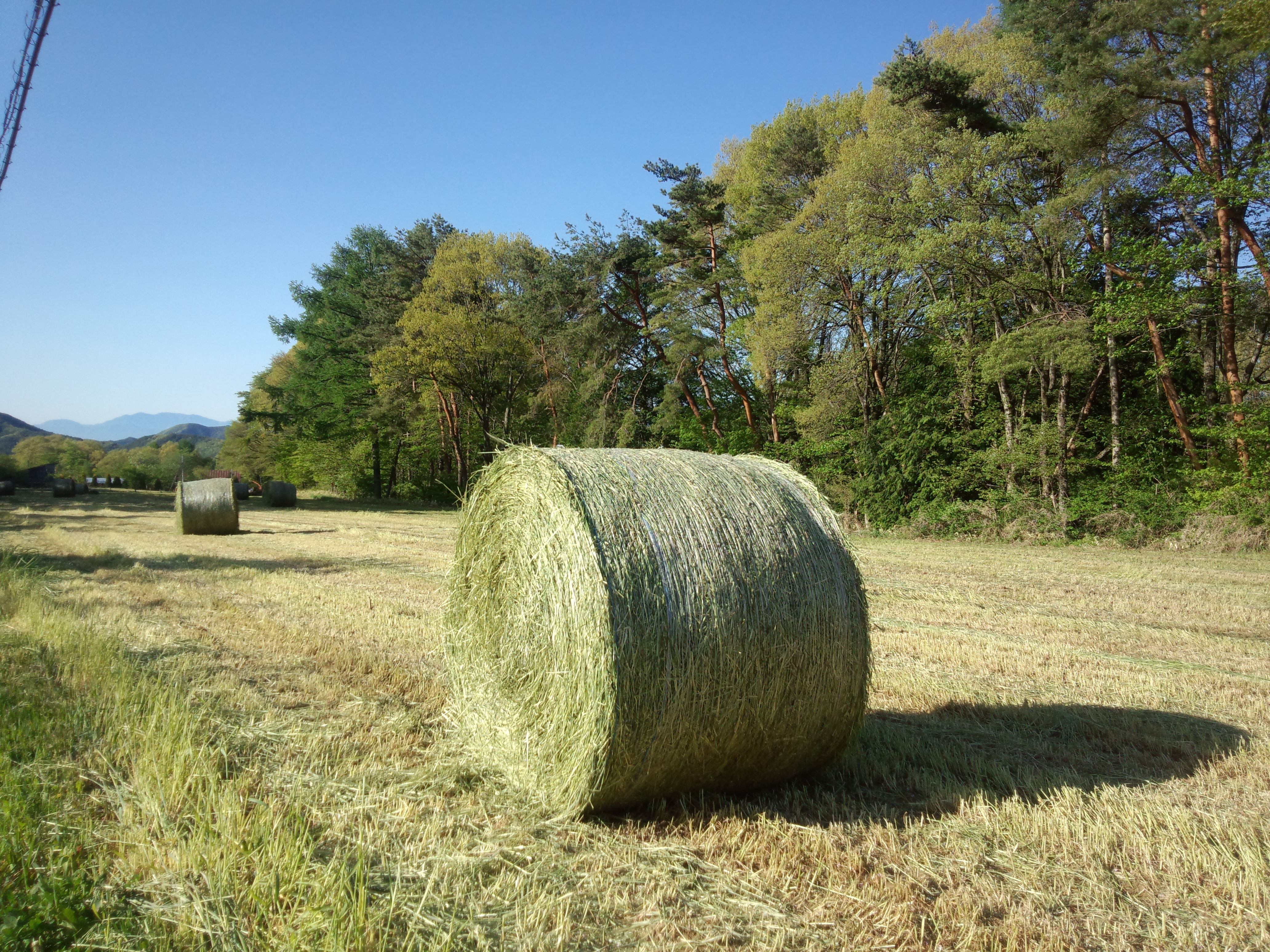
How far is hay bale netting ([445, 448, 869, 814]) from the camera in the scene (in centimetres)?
352

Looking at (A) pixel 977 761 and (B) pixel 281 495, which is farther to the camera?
(B) pixel 281 495

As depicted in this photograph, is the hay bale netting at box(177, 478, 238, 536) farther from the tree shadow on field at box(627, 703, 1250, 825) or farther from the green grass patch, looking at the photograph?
the tree shadow on field at box(627, 703, 1250, 825)

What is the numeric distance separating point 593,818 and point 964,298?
65.0ft

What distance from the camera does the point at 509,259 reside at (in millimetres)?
33938

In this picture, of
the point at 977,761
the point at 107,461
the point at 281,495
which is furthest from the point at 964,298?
the point at 107,461

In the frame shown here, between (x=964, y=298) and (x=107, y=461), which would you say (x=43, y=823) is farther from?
(x=107, y=461)

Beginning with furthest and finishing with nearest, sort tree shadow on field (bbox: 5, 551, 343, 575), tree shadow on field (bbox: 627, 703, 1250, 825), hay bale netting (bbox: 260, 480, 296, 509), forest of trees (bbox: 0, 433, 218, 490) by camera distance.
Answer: forest of trees (bbox: 0, 433, 218, 490) < hay bale netting (bbox: 260, 480, 296, 509) < tree shadow on field (bbox: 5, 551, 343, 575) < tree shadow on field (bbox: 627, 703, 1250, 825)

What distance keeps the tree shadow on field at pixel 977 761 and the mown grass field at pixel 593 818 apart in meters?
0.02

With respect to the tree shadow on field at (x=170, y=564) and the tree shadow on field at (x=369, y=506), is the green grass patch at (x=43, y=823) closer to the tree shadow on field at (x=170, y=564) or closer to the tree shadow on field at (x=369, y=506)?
the tree shadow on field at (x=170, y=564)

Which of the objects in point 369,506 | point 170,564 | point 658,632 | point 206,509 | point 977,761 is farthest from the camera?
point 369,506

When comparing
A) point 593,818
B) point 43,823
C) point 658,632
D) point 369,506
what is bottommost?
point 593,818

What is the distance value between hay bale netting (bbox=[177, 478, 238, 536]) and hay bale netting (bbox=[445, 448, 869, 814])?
641 inches

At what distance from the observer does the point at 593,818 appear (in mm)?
3660

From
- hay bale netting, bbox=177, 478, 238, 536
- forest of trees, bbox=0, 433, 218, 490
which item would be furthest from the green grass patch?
forest of trees, bbox=0, 433, 218, 490
